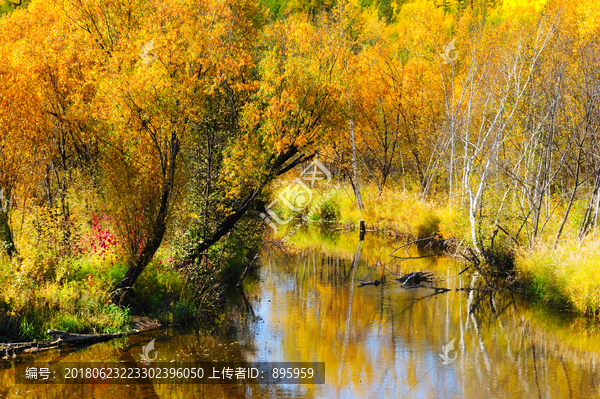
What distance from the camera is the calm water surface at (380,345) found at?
9.94m

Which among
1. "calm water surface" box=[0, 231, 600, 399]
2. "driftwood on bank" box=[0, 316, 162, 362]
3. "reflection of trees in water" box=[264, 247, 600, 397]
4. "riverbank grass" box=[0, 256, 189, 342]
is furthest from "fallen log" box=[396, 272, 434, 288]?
"driftwood on bank" box=[0, 316, 162, 362]

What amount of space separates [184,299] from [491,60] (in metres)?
18.2

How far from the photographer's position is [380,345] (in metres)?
12.4

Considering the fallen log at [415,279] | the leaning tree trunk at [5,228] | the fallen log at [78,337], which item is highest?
the leaning tree trunk at [5,228]

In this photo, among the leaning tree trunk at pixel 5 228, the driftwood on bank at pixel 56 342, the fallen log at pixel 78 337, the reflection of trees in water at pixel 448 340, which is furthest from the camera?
the leaning tree trunk at pixel 5 228

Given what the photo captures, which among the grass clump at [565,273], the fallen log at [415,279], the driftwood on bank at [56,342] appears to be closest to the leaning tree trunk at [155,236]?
the driftwood on bank at [56,342]

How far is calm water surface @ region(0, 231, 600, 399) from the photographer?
9938mm

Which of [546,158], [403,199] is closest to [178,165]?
[546,158]

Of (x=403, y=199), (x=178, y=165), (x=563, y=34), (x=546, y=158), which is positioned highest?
(x=563, y=34)

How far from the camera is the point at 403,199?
28688 mm

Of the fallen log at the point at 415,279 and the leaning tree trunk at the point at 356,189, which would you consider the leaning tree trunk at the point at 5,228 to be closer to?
the fallen log at the point at 415,279

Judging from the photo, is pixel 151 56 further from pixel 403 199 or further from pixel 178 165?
pixel 403 199

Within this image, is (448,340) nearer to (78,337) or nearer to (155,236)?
(155,236)

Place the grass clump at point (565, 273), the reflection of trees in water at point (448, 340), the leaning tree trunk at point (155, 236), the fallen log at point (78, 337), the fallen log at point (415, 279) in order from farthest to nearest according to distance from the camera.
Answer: the fallen log at point (415, 279)
the grass clump at point (565, 273)
the leaning tree trunk at point (155, 236)
the fallen log at point (78, 337)
the reflection of trees in water at point (448, 340)
